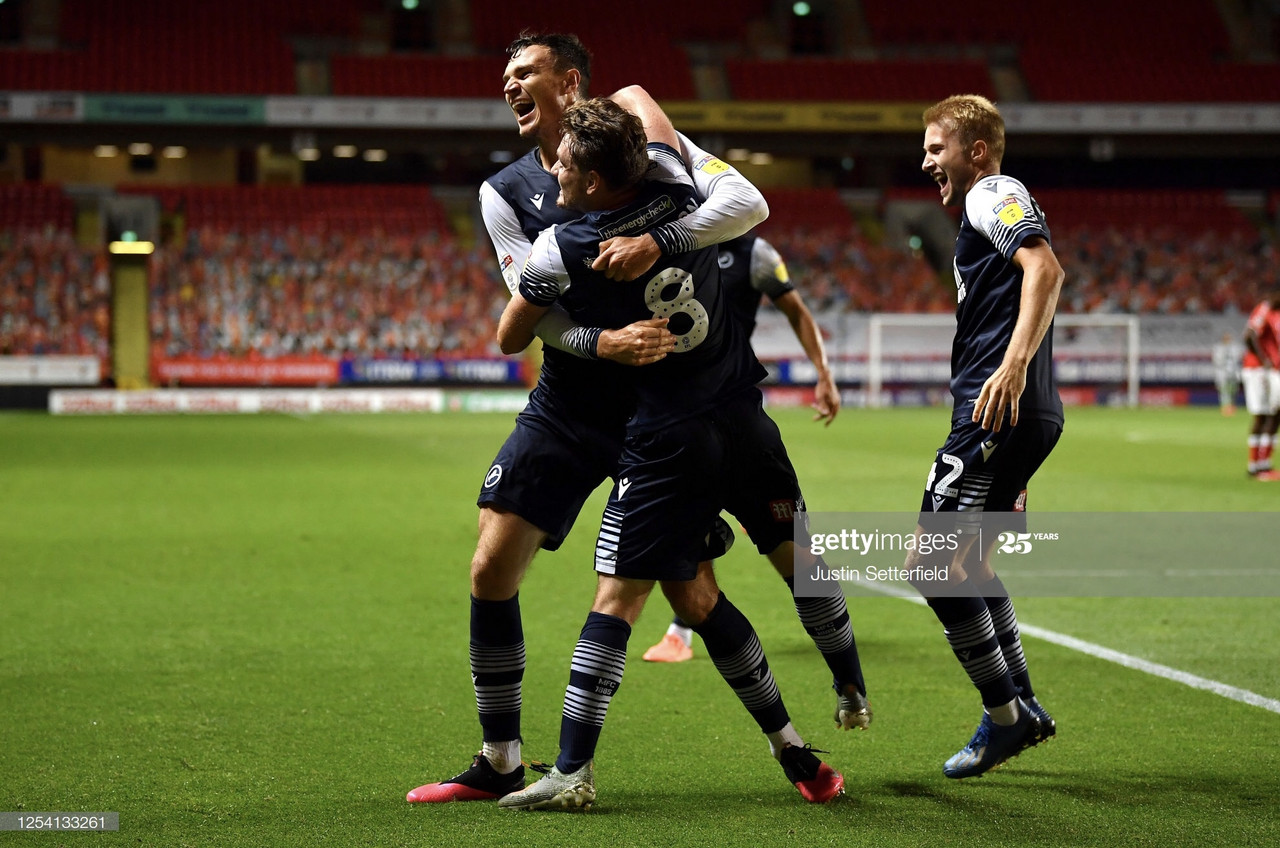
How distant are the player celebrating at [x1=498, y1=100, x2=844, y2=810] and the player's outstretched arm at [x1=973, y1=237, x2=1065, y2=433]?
68 cm

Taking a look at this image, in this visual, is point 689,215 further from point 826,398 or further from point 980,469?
point 826,398

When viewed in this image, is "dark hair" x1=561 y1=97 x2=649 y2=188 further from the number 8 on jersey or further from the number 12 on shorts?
the number 12 on shorts

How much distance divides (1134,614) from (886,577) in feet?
5.96

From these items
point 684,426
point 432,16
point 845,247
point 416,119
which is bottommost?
point 684,426

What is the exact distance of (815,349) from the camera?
19.8 feet

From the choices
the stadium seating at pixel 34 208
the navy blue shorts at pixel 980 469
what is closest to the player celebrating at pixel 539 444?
the navy blue shorts at pixel 980 469

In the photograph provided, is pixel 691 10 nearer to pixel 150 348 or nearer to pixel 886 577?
pixel 150 348

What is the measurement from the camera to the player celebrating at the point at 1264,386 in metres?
15.5

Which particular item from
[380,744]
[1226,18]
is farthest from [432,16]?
[380,744]

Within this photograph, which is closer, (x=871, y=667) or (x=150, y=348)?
(x=871, y=667)

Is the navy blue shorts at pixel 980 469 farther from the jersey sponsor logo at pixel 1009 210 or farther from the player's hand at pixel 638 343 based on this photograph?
the player's hand at pixel 638 343

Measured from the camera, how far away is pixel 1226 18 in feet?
144

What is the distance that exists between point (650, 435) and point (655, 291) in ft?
1.37

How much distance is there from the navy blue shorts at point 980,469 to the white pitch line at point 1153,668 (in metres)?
1.69
